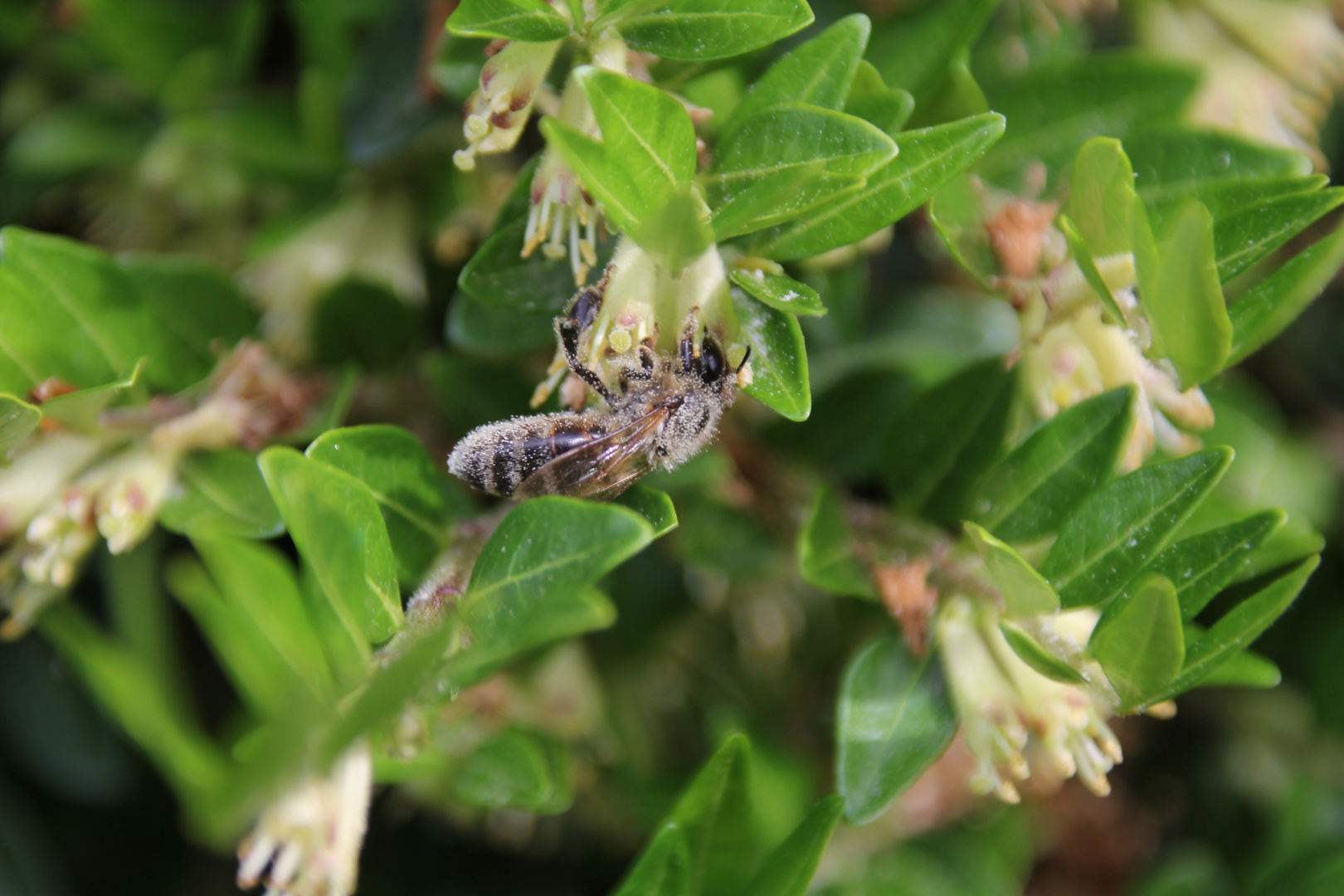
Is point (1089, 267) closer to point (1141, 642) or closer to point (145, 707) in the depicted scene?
point (1141, 642)

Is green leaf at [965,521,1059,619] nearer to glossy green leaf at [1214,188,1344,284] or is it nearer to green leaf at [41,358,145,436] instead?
glossy green leaf at [1214,188,1344,284]

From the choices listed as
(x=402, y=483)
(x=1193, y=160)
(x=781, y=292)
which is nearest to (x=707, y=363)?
(x=781, y=292)

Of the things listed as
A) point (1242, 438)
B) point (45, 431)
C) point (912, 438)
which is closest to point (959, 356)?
point (912, 438)

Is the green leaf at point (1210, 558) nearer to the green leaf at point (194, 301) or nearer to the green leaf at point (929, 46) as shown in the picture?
the green leaf at point (929, 46)

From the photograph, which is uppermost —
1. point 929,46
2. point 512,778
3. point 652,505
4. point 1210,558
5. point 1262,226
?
point 929,46

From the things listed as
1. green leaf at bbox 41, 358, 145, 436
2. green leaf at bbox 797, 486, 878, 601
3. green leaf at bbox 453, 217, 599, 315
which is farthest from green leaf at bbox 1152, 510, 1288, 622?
green leaf at bbox 41, 358, 145, 436
